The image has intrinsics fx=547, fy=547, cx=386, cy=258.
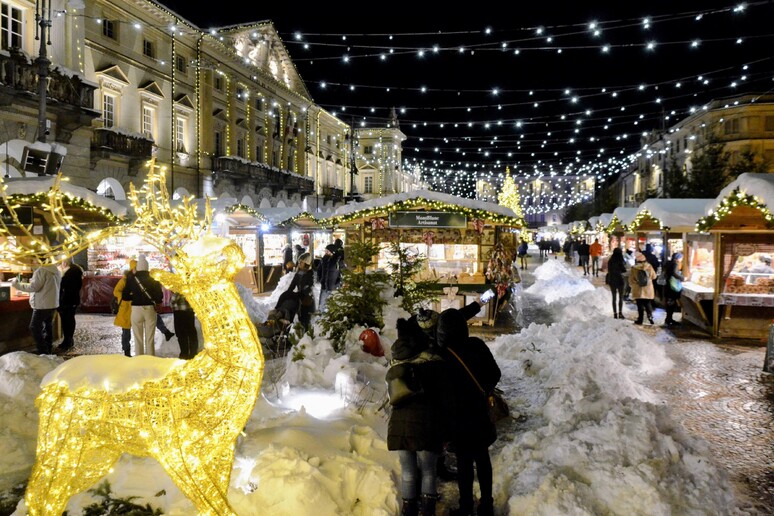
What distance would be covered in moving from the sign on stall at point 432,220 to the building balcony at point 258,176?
Answer: 2261 cm

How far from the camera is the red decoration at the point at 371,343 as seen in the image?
715cm

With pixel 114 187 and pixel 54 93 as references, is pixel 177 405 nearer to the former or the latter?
pixel 54 93

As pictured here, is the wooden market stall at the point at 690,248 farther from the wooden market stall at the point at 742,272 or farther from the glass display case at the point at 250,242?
the glass display case at the point at 250,242

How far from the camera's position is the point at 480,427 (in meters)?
3.93

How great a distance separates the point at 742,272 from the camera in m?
11.2

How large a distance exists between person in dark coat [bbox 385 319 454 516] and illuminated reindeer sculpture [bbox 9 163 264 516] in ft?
3.20

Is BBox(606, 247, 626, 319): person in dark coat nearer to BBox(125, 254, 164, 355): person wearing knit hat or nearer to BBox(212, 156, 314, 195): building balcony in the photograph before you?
BBox(125, 254, 164, 355): person wearing knit hat

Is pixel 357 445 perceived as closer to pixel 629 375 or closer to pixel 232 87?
pixel 629 375

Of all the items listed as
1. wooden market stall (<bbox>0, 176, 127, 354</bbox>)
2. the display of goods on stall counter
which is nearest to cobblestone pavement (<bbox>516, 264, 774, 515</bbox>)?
the display of goods on stall counter

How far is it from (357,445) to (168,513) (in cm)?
158

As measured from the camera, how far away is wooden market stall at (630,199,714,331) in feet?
38.7

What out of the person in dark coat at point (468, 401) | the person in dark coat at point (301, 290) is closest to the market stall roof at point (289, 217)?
the person in dark coat at point (301, 290)

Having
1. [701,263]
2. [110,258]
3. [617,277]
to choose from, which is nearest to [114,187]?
[110,258]

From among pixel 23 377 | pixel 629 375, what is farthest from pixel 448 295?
pixel 23 377
